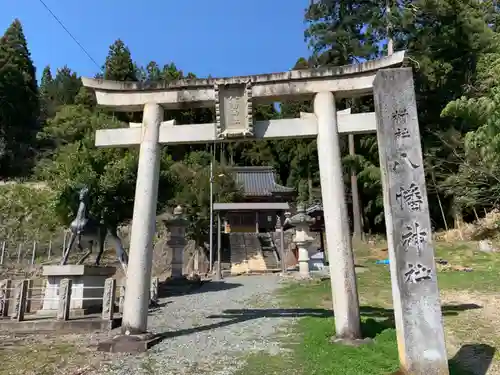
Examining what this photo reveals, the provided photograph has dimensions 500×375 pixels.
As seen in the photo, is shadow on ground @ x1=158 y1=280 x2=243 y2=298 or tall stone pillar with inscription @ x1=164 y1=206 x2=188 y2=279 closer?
shadow on ground @ x1=158 y1=280 x2=243 y2=298

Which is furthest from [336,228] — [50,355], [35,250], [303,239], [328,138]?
[35,250]

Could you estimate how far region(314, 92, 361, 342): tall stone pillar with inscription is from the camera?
20.7 feet

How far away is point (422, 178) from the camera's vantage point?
199 inches

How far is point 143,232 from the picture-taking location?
705cm

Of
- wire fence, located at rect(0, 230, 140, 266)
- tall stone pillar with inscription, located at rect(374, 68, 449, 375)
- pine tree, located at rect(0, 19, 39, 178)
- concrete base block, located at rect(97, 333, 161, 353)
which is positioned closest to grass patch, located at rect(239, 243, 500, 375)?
tall stone pillar with inscription, located at rect(374, 68, 449, 375)

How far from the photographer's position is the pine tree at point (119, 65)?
4288cm

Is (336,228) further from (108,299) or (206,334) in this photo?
(108,299)

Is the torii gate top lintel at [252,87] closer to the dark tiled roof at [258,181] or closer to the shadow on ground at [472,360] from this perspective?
the shadow on ground at [472,360]

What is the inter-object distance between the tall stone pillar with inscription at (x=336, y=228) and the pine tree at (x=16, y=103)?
39.5 metres

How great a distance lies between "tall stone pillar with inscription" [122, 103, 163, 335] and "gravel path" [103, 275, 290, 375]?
0.71 metres

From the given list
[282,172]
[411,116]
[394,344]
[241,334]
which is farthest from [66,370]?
[282,172]

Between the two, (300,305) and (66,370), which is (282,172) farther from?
(66,370)

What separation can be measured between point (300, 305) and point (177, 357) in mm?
5135

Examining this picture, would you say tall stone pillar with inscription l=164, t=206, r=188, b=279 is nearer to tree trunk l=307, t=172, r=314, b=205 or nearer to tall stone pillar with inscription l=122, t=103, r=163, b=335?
tall stone pillar with inscription l=122, t=103, r=163, b=335
